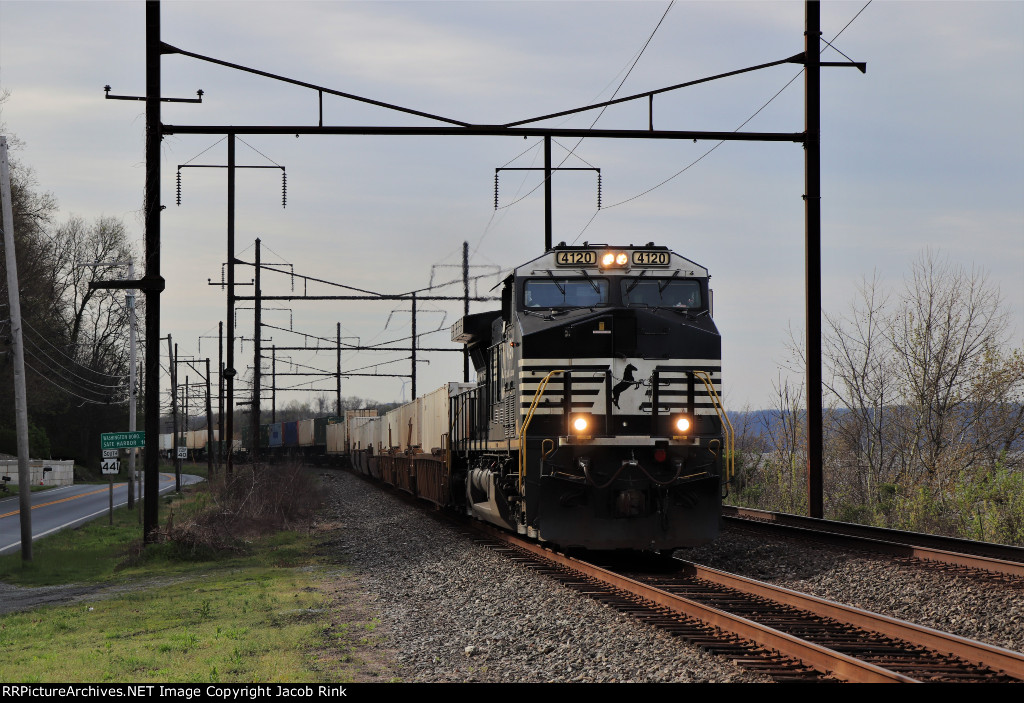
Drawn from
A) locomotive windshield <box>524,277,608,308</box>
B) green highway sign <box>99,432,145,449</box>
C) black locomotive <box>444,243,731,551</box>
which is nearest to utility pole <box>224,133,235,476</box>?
green highway sign <box>99,432,145,449</box>

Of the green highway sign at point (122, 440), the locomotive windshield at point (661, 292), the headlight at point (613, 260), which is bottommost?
the green highway sign at point (122, 440)

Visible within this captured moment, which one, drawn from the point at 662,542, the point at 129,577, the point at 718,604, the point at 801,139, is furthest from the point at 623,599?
the point at 801,139

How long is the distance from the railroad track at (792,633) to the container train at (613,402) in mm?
782

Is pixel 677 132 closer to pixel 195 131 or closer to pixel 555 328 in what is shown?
pixel 555 328

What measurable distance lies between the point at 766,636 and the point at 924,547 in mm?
6060

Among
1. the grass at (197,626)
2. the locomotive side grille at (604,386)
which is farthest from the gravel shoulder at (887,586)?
the grass at (197,626)

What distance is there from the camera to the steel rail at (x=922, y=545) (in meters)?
12.1

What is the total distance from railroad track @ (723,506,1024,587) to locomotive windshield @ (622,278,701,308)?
157 inches

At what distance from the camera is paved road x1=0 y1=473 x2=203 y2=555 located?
97.0 ft

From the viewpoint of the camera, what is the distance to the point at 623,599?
444 inches

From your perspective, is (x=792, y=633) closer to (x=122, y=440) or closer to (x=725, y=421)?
(x=725, y=421)

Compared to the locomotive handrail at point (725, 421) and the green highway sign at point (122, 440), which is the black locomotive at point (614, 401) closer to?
the locomotive handrail at point (725, 421)

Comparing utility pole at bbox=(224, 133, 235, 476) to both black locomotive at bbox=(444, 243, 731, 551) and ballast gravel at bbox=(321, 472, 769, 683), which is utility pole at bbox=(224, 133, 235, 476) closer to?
ballast gravel at bbox=(321, 472, 769, 683)
